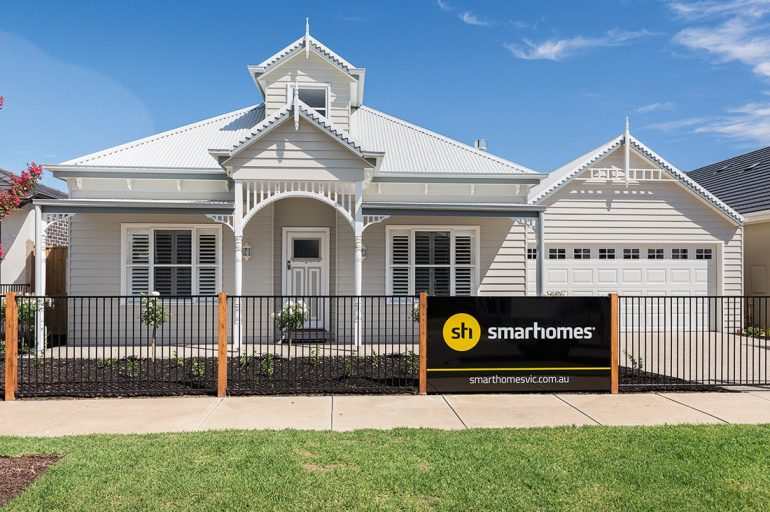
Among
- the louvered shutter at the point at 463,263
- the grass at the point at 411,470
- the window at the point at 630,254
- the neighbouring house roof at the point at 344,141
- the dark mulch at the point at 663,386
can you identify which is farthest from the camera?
the window at the point at 630,254

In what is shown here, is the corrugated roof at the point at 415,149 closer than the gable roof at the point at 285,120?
No

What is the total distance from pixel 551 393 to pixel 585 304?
1.44 m

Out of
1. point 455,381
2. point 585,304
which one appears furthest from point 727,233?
point 455,381

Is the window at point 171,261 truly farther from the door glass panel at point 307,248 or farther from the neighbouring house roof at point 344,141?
the door glass panel at point 307,248

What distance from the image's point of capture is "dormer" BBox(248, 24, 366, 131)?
15359 millimetres

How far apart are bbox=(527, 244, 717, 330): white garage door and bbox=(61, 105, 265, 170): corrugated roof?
9001mm

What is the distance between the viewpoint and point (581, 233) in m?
16.1

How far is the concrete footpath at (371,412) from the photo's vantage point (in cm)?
661

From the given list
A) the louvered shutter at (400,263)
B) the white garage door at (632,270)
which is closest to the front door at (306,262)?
the louvered shutter at (400,263)

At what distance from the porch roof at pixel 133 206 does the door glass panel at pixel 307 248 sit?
7.39ft

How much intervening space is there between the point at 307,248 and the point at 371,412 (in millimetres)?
7455

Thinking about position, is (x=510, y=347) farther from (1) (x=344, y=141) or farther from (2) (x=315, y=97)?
(2) (x=315, y=97)

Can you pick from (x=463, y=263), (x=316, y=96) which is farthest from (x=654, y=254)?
(x=316, y=96)

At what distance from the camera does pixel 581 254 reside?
16.2 metres
